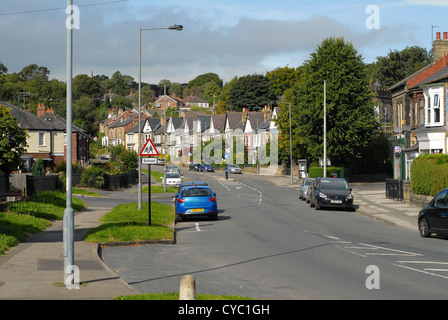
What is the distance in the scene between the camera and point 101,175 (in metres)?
52.6

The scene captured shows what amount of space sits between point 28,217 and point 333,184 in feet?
58.6

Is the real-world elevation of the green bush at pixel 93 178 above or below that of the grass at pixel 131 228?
above

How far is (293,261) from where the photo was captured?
15.1 meters

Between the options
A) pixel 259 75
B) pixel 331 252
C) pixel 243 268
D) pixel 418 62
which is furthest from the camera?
pixel 259 75

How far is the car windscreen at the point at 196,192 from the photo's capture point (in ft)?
88.8

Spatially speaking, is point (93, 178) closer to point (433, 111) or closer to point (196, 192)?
point (196, 192)

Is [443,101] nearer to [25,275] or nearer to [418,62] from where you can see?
[25,275]

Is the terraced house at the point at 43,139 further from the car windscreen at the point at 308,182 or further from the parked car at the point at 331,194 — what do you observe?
the parked car at the point at 331,194

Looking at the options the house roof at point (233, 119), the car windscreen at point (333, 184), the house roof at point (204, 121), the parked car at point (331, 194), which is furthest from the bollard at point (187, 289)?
the house roof at point (204, 121)

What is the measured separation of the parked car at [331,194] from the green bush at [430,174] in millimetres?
3918

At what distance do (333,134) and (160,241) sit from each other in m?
42.7

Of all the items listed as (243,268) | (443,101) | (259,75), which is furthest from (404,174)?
(259,75)

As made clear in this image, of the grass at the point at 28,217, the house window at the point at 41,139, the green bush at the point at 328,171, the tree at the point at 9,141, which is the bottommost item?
the grass at the point at 28,217

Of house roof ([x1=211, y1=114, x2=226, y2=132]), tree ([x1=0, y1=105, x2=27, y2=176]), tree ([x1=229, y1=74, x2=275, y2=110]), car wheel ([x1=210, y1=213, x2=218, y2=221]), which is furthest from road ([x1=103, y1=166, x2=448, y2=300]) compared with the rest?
tree ([x1=229, y1=74, x2=275, y2=110])
